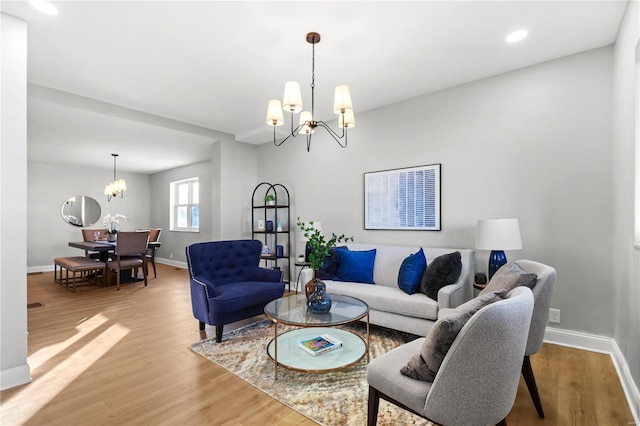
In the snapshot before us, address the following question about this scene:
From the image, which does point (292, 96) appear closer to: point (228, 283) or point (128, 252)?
point (228, 283)

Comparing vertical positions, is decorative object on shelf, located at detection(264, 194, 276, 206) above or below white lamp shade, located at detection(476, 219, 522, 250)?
above

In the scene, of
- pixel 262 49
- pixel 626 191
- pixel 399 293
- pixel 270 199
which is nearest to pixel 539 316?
pixel 626 191

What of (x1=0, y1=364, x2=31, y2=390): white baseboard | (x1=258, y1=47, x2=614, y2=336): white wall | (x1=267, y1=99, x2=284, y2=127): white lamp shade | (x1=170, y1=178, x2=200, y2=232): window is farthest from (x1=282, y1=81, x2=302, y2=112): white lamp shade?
(x1=170, y1=178, x2=200, y2=232): window

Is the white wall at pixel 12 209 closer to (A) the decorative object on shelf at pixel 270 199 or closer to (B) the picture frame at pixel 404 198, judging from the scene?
(A) the decorative object on shelf at pixel 270 199

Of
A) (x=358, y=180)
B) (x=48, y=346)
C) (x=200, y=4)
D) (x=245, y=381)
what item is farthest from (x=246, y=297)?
(x=200, y=4)

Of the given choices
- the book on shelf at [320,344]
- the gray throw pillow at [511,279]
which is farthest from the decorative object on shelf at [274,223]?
the gray throw pillow at [511,279]

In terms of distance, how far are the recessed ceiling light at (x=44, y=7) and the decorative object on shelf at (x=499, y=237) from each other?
3.82 meters

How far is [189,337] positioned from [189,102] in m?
2.86

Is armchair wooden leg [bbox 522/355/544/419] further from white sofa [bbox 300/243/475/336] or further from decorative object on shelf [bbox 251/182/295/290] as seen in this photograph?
decorative object on shelf [bbox 251/182/295/290]

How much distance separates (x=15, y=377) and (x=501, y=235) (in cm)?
391

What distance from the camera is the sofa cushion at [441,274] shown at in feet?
9.43

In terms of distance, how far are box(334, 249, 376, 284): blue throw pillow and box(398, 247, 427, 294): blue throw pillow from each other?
17.6 inches

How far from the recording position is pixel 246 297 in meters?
3.15

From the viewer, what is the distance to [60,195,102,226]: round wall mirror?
7738 millimetres
